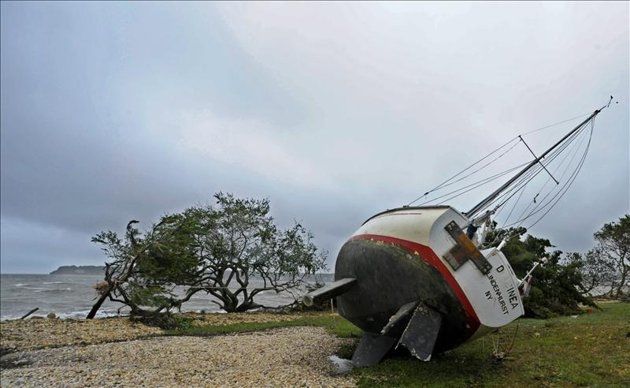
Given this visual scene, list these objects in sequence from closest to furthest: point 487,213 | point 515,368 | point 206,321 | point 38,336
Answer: point 515,368
point 487,213
point 38,336
point 206,321

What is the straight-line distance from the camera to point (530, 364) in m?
9.77

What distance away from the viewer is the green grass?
8.55m

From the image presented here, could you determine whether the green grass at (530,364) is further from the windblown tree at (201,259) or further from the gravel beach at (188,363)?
the windblown tree at (201,259)

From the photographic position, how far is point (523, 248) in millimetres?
22484

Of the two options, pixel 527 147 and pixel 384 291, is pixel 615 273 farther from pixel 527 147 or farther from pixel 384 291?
pixel 384 291

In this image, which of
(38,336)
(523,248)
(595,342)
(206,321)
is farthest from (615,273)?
(38,336)

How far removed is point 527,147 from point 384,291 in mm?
Result: 6246

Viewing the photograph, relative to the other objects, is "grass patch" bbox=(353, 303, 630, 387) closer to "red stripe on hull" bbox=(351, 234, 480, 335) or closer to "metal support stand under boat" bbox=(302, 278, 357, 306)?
"red stripe on hull" bbox=(351, 234, 480, 335)

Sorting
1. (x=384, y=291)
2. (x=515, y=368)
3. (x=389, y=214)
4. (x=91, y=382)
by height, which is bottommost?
(x=91, y=382)

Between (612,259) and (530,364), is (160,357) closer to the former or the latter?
A: (530,364)

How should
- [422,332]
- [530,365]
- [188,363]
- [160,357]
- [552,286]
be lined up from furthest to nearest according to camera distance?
[552,286] < [160,357] < [188,363] < [530,365] < [422,332]

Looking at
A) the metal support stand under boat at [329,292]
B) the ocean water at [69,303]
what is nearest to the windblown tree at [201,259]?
the ocean water at [69,303]

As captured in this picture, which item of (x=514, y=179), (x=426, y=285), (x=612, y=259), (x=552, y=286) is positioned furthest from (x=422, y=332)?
(x=612, y=259)

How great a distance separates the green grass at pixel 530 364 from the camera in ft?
28.0
